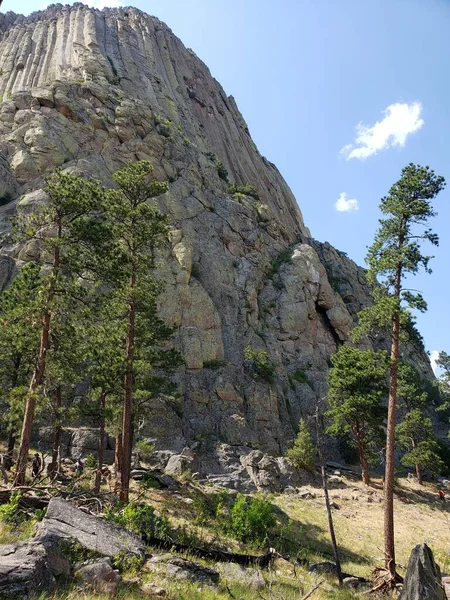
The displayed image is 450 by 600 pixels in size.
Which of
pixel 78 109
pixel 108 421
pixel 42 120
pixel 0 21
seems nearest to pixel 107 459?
pixel 108 421

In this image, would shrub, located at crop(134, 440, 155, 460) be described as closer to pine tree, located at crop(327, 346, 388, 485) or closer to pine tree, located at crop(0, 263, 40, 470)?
pine tree, located at crop(0, 263, 40, 470)

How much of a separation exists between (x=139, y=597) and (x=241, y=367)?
3550 centimetres

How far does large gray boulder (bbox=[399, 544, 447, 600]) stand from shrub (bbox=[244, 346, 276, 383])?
3122cm

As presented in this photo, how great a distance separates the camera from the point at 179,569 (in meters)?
9.54

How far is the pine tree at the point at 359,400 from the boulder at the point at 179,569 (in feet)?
88.9

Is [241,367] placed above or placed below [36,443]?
above

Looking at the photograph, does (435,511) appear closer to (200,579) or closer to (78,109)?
(200,579)

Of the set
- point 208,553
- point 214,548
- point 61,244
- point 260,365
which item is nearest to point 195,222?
point 260,365

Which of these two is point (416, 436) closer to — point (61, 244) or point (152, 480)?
point (152, 480)

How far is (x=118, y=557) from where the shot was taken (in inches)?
353

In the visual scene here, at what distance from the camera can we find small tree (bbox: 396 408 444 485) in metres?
36.4

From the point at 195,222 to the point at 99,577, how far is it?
47.7 metres

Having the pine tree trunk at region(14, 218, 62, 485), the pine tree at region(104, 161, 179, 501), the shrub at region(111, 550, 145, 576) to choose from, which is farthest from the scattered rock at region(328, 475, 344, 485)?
the shrub at region(111, 550, 145, 576)

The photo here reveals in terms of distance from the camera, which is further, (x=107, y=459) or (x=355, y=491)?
(x=355, y=491)
